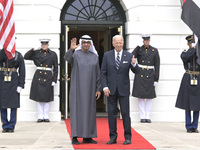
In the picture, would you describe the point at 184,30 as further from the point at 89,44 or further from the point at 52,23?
the point at 89,44

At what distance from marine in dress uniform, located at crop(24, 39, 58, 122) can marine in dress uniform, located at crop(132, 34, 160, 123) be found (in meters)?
2.11

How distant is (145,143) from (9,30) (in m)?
3.91

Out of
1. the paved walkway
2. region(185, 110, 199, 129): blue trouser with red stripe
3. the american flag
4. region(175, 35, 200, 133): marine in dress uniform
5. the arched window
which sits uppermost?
the arched window

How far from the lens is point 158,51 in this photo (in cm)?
1192

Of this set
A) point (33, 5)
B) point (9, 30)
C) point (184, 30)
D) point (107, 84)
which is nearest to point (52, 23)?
point (33, 5)

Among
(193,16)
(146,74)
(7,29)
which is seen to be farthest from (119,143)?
(146,74)

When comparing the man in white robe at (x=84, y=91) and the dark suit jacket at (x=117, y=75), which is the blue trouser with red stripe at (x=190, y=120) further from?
the man in white robe at (x=84, y=91)

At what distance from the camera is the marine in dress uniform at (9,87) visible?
30.6 ft

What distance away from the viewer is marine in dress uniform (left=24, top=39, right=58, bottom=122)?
11.3m

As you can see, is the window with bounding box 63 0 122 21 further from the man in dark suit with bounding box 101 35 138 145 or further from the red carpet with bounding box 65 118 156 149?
the man in dark suit with bounding box 101 35 138 145

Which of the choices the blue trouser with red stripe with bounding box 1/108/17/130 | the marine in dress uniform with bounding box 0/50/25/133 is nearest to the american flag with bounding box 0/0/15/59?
the marine in dress uniform with bounding box 0/50/25/133

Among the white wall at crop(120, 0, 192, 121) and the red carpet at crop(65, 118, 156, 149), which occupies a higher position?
the white wall at crop(120, 0, 192, 121)

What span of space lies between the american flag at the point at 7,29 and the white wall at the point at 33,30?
1.69m

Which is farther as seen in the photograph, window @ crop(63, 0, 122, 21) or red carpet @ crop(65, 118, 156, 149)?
window @ crop(63, 0, 122, 21)
